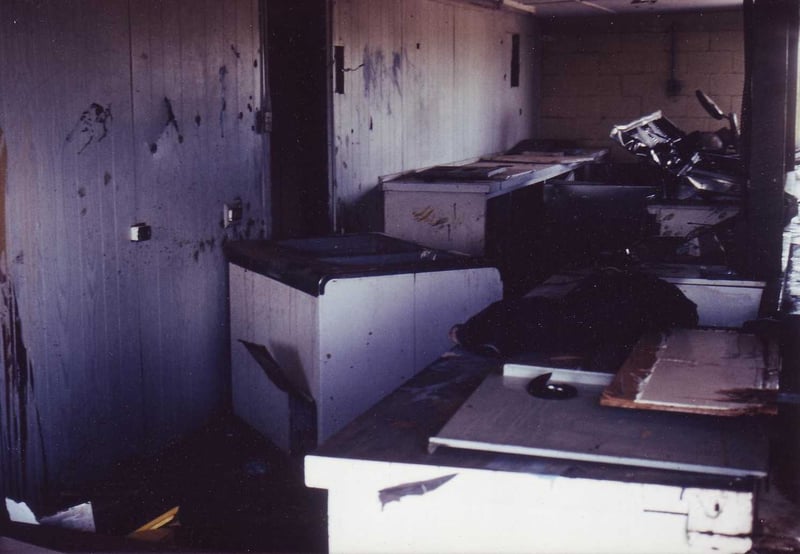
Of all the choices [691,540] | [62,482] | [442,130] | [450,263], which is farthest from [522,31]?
[691,540]

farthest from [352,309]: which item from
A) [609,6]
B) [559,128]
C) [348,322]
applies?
[559,128]

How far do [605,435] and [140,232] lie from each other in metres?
2.09

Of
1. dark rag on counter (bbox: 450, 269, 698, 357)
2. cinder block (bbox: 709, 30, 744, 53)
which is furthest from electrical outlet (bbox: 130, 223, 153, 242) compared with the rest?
cinder block (bbox: 709, 30, 744, 53)

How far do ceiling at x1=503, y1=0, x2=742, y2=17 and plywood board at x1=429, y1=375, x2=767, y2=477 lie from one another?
552 cm

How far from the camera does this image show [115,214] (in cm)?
287

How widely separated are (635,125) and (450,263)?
951 mm

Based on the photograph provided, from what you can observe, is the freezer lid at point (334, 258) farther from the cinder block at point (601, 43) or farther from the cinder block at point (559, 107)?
the cinder block at point (601, 43)

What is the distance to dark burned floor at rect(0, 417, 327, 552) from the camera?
2.11m

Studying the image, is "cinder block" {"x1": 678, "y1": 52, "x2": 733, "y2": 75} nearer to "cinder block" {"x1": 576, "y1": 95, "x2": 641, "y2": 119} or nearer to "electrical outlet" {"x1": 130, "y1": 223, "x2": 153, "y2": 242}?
"cinder block" {"x1": 576, "y1": 95, "x2": 641, "y2": 119}

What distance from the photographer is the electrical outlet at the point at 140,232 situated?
293cm

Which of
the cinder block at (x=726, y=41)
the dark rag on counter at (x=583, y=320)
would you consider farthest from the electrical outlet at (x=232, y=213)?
the cinder block at (x=726, y=41)

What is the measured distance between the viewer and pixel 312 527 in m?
2.23

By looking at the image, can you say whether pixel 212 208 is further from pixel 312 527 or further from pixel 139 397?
pixel 312 527

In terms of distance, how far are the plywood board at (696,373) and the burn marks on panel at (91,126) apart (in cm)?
186
